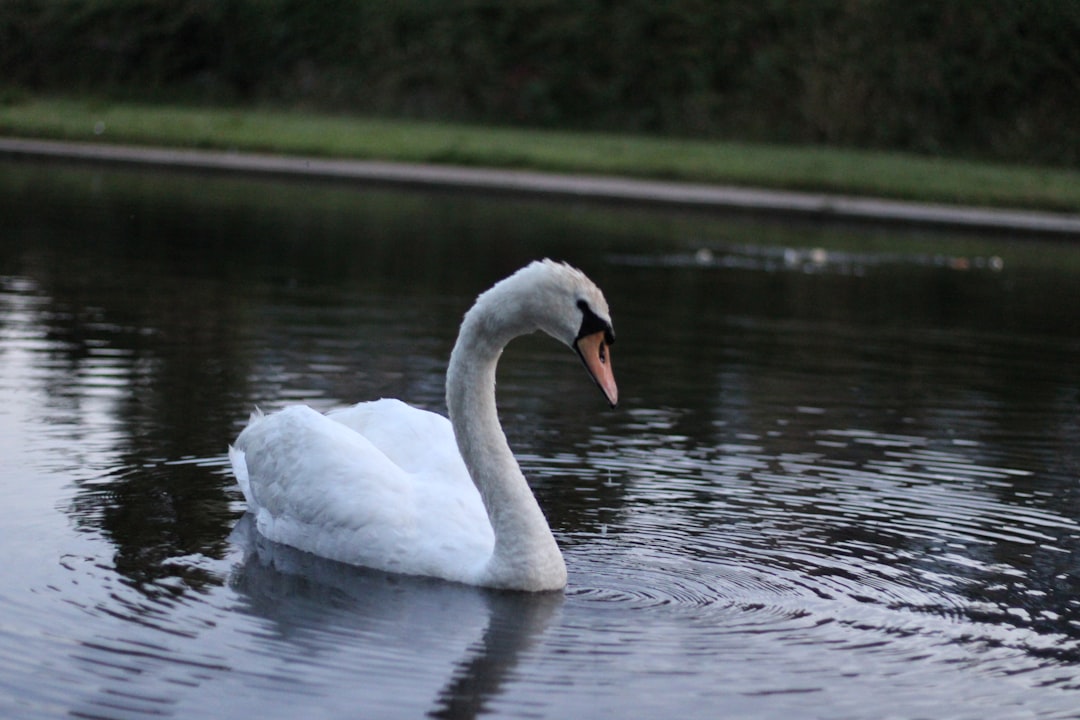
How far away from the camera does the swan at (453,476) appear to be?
247 inches

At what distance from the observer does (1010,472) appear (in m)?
9.28

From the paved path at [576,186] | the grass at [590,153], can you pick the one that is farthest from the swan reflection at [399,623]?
the grass at [590,153]

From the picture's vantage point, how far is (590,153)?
29.9 meters

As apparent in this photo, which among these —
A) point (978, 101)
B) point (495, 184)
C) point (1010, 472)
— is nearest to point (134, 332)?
point (1010, 472)

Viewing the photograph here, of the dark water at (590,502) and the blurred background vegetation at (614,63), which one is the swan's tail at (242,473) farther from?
the blurred background vegetation at (614,63)

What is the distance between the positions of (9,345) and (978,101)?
24150mm

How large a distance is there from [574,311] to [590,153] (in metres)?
24.0

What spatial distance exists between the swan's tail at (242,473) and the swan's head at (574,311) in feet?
5.95

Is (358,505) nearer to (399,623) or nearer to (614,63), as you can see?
(399,623)

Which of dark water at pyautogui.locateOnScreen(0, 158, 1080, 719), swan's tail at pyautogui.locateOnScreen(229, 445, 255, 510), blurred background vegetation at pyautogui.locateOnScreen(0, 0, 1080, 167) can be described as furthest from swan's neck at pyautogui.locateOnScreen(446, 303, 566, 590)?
blurred background vegetation at pyautogui.locateOnScreen(0, 0, 1080, 167)

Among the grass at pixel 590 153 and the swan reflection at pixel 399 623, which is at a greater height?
the grass at pixel 590 153

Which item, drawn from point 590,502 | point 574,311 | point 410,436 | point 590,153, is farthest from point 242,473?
point 590,153

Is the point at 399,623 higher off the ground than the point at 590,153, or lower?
lower

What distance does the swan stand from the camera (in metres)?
6.27
